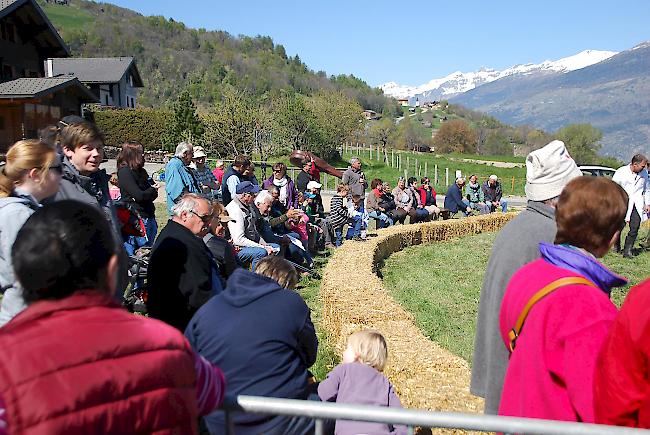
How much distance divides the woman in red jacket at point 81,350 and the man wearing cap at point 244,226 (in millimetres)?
5808

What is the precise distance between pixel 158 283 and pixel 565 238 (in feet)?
8.60

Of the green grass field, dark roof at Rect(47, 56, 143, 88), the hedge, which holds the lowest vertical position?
the hedge

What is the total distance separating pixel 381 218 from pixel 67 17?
148317mm

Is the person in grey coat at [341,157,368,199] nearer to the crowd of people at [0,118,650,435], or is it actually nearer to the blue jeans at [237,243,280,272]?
the blue jeans at [237,243,280,272]

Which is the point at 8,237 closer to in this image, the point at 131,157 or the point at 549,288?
the point at 549,288

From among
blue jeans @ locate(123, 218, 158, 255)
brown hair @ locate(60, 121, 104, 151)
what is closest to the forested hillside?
blue jeans @ locate(123, 218, 158, 255)

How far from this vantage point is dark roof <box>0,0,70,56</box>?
2475 cm

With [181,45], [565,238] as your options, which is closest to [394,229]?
[565,238]

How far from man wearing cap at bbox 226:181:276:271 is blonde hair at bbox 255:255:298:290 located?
12.2ft

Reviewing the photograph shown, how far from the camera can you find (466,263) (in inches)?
440

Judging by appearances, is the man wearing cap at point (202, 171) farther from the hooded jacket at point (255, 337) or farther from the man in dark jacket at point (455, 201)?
the man in dark jacket at point (455, 201)

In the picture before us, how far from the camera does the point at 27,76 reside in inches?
1149

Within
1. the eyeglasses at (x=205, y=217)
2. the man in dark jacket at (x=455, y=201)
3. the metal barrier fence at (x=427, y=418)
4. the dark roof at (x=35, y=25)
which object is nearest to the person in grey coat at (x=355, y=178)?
the man in dark jacket at (x=455, y=201)

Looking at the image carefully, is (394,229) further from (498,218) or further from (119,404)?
(119,404)
